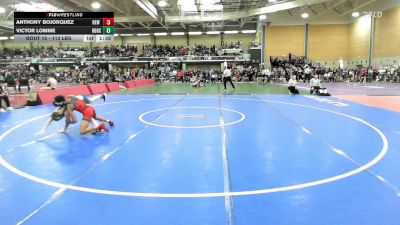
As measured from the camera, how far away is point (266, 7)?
33.4 metres

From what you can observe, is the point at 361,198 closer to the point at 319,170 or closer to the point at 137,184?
the point at 319,170

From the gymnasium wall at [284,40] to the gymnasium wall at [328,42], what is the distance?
1233 mm

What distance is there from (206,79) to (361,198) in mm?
33316

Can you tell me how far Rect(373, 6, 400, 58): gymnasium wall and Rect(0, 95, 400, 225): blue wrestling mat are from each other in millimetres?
27490

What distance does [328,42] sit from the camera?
40.8 metres

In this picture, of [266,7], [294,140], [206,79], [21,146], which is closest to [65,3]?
[206,79]

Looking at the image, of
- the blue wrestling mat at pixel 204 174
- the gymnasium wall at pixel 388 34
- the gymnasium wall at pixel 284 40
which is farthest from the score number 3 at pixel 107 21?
the gymnasium wall at pixel 284 40
